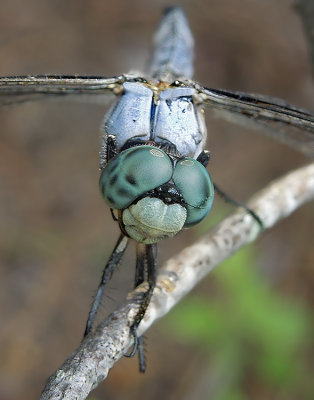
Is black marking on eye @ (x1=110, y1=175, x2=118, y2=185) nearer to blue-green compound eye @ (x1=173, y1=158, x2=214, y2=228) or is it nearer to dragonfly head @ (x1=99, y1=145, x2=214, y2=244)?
dragonfly head @ (x1=99, y1=145, x2=214, y2=244)

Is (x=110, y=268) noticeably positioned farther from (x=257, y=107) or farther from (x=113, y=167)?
(x=257, y=107)

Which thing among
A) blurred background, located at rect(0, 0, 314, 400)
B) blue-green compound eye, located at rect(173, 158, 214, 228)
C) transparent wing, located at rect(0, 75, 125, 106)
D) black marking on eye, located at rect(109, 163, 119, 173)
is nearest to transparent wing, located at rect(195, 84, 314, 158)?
transparent wing, located at rect(0, 75, 125, 106)

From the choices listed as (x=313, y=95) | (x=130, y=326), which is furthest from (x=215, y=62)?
(x=130, y=326)

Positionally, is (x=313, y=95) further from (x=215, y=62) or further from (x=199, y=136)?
(x=199, y=136)

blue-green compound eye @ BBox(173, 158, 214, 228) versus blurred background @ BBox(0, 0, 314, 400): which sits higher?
blue-green compound eye @ BBox(173, 158, 214, 228)

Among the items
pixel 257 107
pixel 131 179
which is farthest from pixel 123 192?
pixel 257 107
